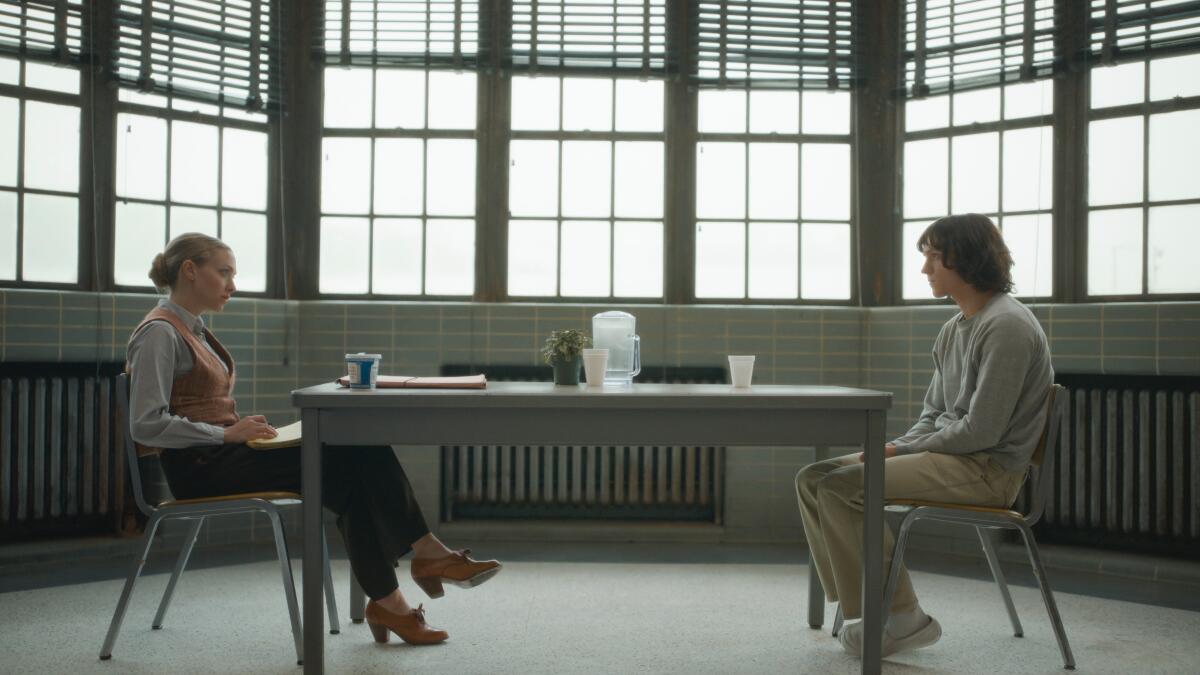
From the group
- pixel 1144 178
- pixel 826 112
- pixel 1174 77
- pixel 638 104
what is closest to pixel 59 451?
pixel 638 104

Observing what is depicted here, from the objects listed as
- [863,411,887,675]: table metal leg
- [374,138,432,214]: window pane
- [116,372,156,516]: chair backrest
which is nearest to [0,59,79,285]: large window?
[374,138,432,214]: window pane

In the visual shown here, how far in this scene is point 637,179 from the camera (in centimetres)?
455

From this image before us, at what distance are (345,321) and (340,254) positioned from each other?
353mm

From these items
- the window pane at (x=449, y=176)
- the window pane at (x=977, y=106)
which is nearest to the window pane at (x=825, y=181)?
the window pane at (x=977, y=106)

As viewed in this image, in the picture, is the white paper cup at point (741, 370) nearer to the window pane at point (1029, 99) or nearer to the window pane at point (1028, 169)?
the window pane at point (1028, 169)

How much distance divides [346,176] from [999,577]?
3117mm

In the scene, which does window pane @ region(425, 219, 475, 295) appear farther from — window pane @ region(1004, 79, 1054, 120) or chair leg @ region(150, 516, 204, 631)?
window pane @ region(1004, 79, 1054, 120)

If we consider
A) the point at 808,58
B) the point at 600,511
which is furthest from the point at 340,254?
the point at 808,58

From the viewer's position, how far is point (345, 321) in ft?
14.2

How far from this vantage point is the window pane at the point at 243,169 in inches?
169

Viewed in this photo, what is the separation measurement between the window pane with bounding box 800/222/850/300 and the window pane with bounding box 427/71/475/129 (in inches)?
63.1

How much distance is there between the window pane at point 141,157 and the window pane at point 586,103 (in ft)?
5.54

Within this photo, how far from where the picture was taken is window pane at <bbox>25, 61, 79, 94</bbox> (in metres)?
3.83

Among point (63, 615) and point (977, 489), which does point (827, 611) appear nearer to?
point (977, 489)
